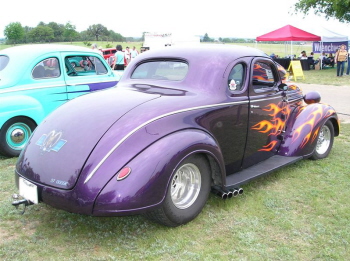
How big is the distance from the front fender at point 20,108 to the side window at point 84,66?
1.08 m

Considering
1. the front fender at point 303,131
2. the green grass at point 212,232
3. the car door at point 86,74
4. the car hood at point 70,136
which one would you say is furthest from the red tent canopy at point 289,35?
the car hood at point 70,136

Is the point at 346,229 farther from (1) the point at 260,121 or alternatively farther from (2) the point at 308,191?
(1) the point at 260,121

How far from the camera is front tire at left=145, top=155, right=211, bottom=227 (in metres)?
3.21

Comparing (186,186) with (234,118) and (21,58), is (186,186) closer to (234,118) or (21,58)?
(234,118)

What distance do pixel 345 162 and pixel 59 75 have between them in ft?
16.2

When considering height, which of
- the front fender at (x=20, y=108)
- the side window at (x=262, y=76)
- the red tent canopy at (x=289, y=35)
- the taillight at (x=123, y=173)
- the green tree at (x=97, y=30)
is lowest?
the taillight at (x=123, y=173)

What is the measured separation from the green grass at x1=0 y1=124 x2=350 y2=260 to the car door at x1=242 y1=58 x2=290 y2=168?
52 centimetres

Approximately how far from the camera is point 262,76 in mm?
4699

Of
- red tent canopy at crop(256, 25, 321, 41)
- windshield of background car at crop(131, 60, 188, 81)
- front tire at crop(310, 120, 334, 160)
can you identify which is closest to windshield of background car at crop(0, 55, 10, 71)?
windshield of background car at crop(131, 60, 188, 81)

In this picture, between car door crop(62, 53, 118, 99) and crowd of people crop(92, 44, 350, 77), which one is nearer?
car door crop(62, 53, 118, 99)

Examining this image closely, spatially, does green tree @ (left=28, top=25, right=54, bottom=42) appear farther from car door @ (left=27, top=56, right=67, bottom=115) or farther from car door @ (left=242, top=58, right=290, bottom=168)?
car door @ (left=242, top=58, right=290, bottom=168)

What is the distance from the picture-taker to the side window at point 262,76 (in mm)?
4516

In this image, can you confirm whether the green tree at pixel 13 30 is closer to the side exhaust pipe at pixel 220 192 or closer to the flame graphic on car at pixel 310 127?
the flame graphic on car at pixel 310 127

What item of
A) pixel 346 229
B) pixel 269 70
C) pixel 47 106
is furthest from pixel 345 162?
pixel 47 106
